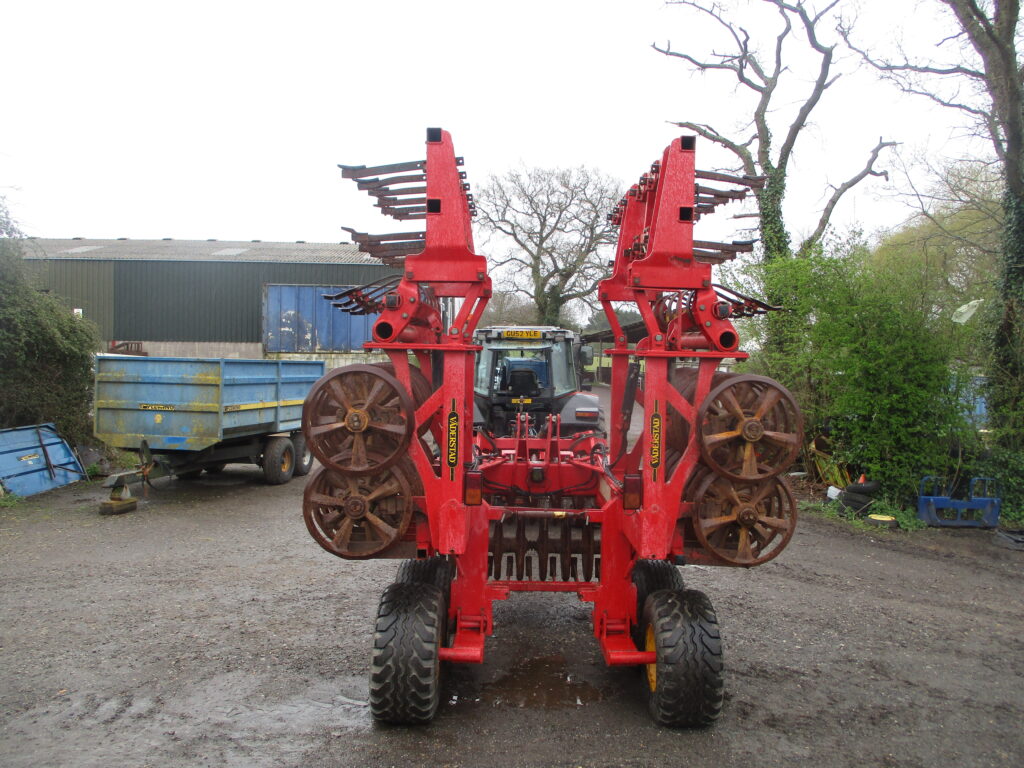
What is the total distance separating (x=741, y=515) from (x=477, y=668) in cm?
200

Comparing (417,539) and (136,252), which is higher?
(136,252)

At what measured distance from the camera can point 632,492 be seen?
382 cm

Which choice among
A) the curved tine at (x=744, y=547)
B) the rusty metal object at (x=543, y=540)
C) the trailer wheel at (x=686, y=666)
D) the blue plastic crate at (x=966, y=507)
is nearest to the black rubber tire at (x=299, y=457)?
the rusty metal object at (x=543, y=540)

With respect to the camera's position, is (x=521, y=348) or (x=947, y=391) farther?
(x=947, y=391)

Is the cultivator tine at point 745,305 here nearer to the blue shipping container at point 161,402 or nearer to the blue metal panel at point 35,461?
the blue shipping container at point 161,402

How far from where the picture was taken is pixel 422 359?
4.51 m

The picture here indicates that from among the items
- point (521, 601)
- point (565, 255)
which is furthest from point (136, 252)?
point (521, 601)

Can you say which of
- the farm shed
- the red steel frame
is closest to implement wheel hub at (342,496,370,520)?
the red steel frame

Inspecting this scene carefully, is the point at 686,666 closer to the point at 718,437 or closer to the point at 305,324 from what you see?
the point at 718,437

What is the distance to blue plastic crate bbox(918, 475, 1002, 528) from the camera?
8.73 m

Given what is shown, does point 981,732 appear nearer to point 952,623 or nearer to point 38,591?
point 952,623

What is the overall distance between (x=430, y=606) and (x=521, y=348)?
493 centimetres

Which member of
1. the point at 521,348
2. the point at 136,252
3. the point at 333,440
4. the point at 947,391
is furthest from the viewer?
the point at 136,252

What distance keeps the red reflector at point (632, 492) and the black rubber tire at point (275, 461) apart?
8396mm
